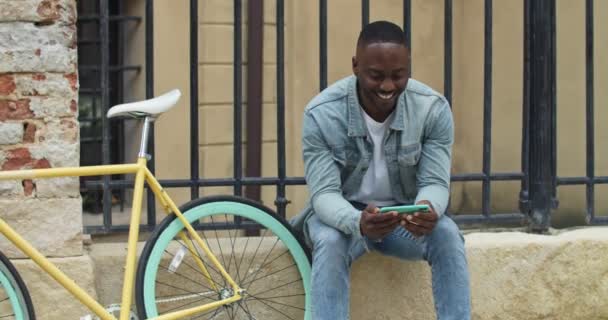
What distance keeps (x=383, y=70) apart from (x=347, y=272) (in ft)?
2.42

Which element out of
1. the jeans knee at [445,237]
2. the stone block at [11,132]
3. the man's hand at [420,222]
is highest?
the stone block at [11,132]

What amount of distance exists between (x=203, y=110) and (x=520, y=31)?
1831mm

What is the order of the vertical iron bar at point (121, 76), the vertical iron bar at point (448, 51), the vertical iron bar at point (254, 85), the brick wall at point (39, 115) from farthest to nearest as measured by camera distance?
the vertical iron bar at point (254, 85) < the vertical iron bar at point (121, 76) < the vertical iron bar at point (448, 51) < the brick wall at point (39, 115)

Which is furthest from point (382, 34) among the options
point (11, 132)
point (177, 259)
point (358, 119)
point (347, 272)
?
point (11, 132)

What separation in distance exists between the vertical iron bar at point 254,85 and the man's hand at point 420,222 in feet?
9.62

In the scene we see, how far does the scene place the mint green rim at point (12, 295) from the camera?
4.41 m

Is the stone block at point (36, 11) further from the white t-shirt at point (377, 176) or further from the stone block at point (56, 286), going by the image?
the white t-shirt at point (377, 176)

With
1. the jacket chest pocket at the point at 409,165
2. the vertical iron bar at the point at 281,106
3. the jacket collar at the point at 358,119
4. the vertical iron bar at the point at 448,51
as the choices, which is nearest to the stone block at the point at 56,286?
the vertical iron bar at the point at 281,106

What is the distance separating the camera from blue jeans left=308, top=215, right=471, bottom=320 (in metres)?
4.59

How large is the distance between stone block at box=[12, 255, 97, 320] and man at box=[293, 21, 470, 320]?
86 centimetres

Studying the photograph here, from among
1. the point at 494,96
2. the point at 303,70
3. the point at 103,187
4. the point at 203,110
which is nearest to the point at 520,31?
the point at 494,96

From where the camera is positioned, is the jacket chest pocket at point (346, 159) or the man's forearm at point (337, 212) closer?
the man's forearm at point (337, 212)

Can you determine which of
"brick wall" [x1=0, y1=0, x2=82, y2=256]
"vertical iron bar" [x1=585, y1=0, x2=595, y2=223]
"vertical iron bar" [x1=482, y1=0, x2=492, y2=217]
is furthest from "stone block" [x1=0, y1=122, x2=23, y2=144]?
"vertical iron bar" [x1=585, y1=0, x2=595, y2=223]

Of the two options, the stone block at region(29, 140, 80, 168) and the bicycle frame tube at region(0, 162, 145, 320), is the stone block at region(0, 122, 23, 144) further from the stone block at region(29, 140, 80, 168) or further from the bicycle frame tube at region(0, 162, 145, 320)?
the bicycle frame tube at region(0, 162, 145, 320)
